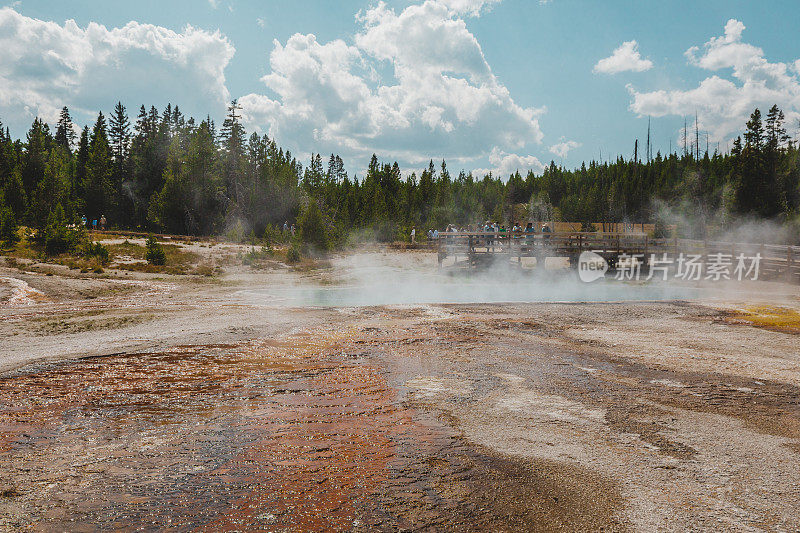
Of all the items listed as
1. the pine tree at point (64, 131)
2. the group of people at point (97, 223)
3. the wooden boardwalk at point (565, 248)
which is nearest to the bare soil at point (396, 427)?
the wooden boardwalk at point (565, 248)

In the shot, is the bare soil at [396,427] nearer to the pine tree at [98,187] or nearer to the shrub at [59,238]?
the shrub at [59,238]

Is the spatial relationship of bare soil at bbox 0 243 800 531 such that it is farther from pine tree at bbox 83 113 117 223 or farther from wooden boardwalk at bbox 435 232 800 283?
pine tree at bbox 83 113 117 223

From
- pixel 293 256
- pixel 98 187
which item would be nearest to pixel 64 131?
pixel 98 187

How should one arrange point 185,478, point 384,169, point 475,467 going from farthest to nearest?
point 384,169 → point 475,467 → point 185,478

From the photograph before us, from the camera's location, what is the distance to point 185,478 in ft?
13.8

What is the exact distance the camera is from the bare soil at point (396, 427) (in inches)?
149

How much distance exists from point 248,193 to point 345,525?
188 ft

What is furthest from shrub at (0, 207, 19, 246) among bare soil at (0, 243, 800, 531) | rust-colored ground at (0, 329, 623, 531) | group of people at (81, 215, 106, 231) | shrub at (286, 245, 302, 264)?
rust-colored ground at (0, 329, 623, 531)

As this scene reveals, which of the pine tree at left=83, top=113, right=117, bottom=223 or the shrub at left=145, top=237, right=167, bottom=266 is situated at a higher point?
the pine tree at left=83, top=113, right=117, bottom=223

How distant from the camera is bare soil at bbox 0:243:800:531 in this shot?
3773 mm

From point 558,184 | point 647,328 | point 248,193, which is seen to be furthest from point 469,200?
point 647,328

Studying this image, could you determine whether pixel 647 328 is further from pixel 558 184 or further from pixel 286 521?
pixel 558 184

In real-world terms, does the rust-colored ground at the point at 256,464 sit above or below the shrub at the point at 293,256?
below

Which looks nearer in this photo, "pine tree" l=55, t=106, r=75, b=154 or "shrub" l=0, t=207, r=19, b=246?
"shrub" l=0, t=207, r=19, b=246
